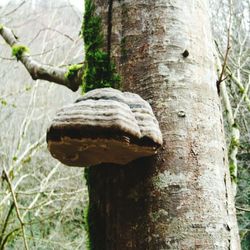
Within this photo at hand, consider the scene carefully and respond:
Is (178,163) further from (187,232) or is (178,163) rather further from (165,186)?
(187,232)

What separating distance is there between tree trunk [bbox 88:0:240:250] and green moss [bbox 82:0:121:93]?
3 centimetres

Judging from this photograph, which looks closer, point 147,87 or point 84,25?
point 147,87

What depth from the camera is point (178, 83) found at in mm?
1024

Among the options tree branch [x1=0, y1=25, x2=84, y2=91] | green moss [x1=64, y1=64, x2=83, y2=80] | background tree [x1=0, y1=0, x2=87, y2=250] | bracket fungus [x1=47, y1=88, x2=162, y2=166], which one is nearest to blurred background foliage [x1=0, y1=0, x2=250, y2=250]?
background tree [x1=0, y1=0, x2=87, y2=250]

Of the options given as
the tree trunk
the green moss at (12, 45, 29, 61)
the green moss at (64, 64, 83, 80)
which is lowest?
the tree trunk

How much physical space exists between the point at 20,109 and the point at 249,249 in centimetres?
602

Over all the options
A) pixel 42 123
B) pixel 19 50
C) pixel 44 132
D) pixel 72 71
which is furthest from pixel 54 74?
pixel 42 123

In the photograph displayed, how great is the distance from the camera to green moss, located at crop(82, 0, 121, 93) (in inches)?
44.4

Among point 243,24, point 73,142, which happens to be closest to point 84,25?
point 73,142

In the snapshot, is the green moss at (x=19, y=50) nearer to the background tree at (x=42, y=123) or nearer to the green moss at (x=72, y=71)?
the green moss at (x=72, y=71)

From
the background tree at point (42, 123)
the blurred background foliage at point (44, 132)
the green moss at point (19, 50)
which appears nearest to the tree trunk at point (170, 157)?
the green moss at point (19, 50)

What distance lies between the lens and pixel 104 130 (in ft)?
2.80

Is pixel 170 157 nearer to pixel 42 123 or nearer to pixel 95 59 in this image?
pixel 95 59

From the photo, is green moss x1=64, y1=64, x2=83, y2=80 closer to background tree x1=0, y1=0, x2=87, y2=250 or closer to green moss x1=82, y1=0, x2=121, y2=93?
green moss x1=82, y1=0, x2=121, y2=93
